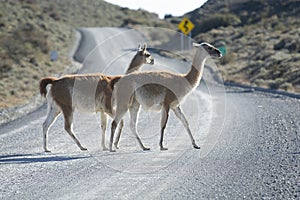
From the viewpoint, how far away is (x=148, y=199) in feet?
21.3

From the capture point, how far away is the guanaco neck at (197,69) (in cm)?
1055

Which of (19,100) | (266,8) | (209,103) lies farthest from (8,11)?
(209,103)

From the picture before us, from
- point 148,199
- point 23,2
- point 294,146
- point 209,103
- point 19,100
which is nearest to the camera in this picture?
point 148,199

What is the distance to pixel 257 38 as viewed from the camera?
45719 millimetres

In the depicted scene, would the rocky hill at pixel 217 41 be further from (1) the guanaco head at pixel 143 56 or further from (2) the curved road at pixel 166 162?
(1) the guanaco head at pixel 143 56

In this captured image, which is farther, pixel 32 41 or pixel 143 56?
pixel 32 41

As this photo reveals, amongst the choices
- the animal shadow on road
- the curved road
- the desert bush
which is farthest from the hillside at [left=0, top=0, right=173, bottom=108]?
the desert bush

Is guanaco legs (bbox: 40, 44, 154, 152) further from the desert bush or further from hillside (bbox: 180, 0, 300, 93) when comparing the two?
the desert bush

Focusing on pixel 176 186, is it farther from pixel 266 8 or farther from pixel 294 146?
pixel 266 8

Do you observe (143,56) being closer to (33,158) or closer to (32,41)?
(33,158)

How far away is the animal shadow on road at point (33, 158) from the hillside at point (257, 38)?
620 inches

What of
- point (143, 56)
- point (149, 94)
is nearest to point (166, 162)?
point (149, 94)

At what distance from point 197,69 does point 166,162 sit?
8.72 feet

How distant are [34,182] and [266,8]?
189 feet
